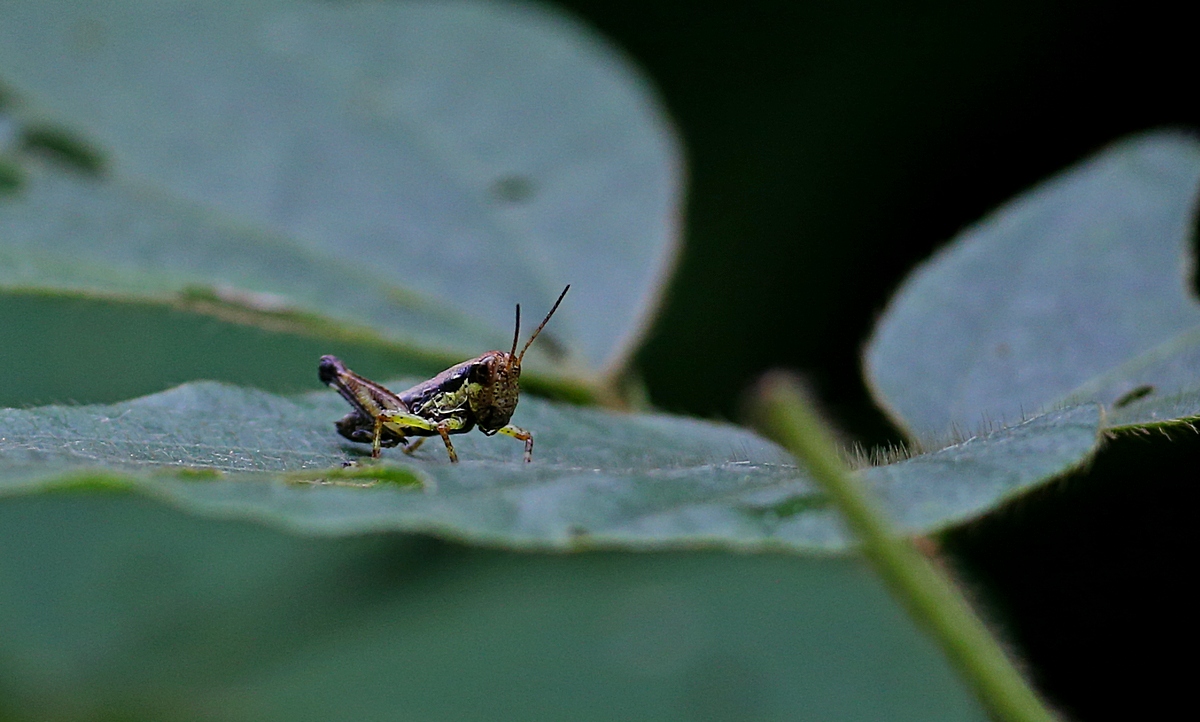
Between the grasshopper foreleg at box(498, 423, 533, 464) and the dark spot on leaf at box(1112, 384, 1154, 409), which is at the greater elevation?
the grasshopper foreleg at box(498, 423, 533, 464)

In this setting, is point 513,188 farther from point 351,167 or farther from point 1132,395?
point 1132,395

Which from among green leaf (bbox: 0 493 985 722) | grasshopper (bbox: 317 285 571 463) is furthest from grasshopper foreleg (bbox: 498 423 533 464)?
green leaf (bbox: 0 493 985 722)

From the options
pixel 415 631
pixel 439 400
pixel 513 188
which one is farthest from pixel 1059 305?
pixel 415 631

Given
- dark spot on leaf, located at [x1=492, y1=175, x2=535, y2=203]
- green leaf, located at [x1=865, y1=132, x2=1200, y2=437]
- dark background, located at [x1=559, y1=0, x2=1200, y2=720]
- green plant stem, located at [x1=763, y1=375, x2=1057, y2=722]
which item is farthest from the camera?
dark background, located at [x1=559, y1=0, x2=1200, y2=720]

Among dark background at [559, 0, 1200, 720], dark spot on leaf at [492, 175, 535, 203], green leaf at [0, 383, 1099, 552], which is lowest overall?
green leaf at [0, 383, 1099, 552]

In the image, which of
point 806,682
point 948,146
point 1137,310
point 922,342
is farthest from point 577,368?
point 948,146

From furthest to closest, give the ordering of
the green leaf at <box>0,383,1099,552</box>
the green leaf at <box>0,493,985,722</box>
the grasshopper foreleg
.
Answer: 1. the green leaf at <box>0,493,985,722</box>
2. the grasshopper foreleg
3. the green leaf at <box>0,383,1099,552</box>

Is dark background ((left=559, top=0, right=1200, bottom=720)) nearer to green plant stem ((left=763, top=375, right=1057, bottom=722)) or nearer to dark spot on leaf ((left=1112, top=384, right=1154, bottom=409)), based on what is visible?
dark spot on leaf ((left=1112, top=384, right=1154, bottom=409))
